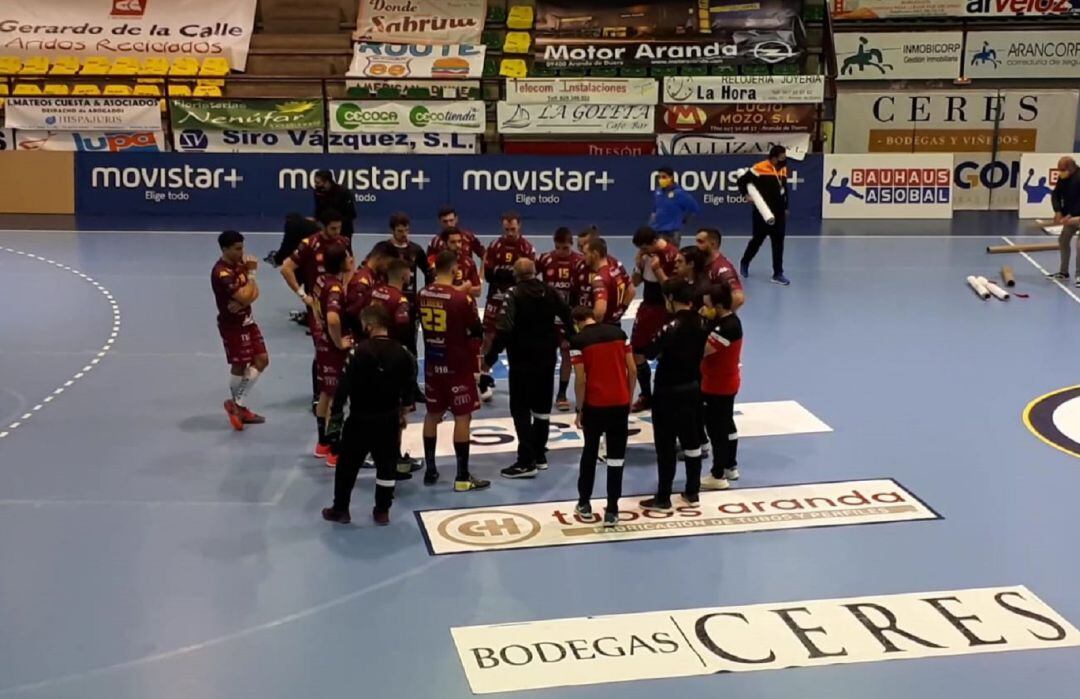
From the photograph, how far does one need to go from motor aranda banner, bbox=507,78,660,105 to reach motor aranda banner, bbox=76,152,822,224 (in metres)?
1.95

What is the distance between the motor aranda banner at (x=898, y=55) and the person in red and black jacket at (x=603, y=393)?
21822mm

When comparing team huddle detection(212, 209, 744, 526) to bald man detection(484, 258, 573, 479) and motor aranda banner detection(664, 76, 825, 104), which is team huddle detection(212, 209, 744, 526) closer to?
bald man detection(484, 258, 573, 479)

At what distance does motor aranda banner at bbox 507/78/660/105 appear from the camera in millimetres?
27188

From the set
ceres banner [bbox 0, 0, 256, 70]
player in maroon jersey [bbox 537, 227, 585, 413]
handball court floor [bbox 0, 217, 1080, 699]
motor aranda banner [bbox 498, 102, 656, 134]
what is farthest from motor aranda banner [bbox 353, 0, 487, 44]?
player in maroon jersey [bbox 537, 227, 585, 413]

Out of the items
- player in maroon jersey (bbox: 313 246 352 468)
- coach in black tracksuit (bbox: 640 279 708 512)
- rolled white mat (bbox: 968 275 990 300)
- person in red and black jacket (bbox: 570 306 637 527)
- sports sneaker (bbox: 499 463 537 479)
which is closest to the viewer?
person in red and black jacket (bbox: 570 306 637 527)

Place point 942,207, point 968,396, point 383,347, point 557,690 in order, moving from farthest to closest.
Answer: point 942,207
point 968,396
point 383,347
point 557,690

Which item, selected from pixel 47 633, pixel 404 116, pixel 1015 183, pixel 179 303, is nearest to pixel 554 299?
pixel 47 633

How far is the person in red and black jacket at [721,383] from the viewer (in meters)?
9.77

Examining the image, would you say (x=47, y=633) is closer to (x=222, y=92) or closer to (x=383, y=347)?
(x=383, y=347)

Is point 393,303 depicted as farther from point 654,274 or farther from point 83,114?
point 83,114

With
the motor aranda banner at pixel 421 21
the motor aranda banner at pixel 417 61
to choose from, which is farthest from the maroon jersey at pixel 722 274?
the motor aranda banner at pixel 421 21

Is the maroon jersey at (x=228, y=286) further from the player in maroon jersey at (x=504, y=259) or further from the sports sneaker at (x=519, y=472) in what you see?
the sports sneaker at (x=519, y=472)

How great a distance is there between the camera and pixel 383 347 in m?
8.97

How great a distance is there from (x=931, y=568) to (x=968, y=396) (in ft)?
15.5
